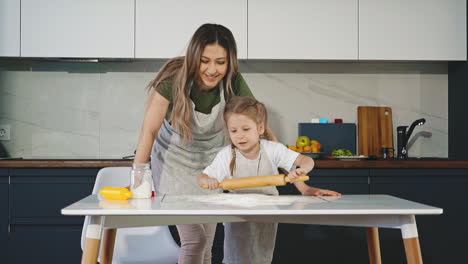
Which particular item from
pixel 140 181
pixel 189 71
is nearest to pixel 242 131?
pixel 189 71

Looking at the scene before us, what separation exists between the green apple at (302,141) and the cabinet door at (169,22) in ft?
2.96

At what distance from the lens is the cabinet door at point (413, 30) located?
3.64 meters

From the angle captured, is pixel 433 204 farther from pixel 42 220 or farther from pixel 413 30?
pixel 42 220

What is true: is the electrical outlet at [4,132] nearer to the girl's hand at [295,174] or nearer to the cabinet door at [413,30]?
the cabinet door at [413,30]

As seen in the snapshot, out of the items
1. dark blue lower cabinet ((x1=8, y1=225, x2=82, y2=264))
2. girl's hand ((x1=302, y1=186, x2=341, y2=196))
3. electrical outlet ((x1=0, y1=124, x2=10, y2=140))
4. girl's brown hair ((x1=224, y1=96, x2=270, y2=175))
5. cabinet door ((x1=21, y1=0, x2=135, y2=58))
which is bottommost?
dark blue lower cabinet ((x1=8, y1=225, x2=82, y2=264))

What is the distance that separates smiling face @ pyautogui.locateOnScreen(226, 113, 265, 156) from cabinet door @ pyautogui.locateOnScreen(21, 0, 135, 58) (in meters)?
1.58

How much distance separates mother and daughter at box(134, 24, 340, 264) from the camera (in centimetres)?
215

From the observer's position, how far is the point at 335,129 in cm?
389

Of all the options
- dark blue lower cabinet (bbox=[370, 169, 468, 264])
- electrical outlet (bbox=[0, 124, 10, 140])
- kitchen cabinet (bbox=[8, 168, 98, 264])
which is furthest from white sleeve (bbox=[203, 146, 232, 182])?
electrical outlet (bbox=[0, 124, 10, 140])

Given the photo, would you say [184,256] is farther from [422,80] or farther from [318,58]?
[422,80]

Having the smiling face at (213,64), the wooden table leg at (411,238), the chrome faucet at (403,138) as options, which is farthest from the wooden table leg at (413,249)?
the chrome faucet at (403,138)

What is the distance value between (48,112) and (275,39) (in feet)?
5.19

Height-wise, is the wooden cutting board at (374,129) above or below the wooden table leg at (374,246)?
above

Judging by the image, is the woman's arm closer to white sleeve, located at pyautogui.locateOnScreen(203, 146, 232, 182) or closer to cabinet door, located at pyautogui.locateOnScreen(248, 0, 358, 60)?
white sleeve, located at pyautogui.locateOnScreen(203, 146, 232, 182)
